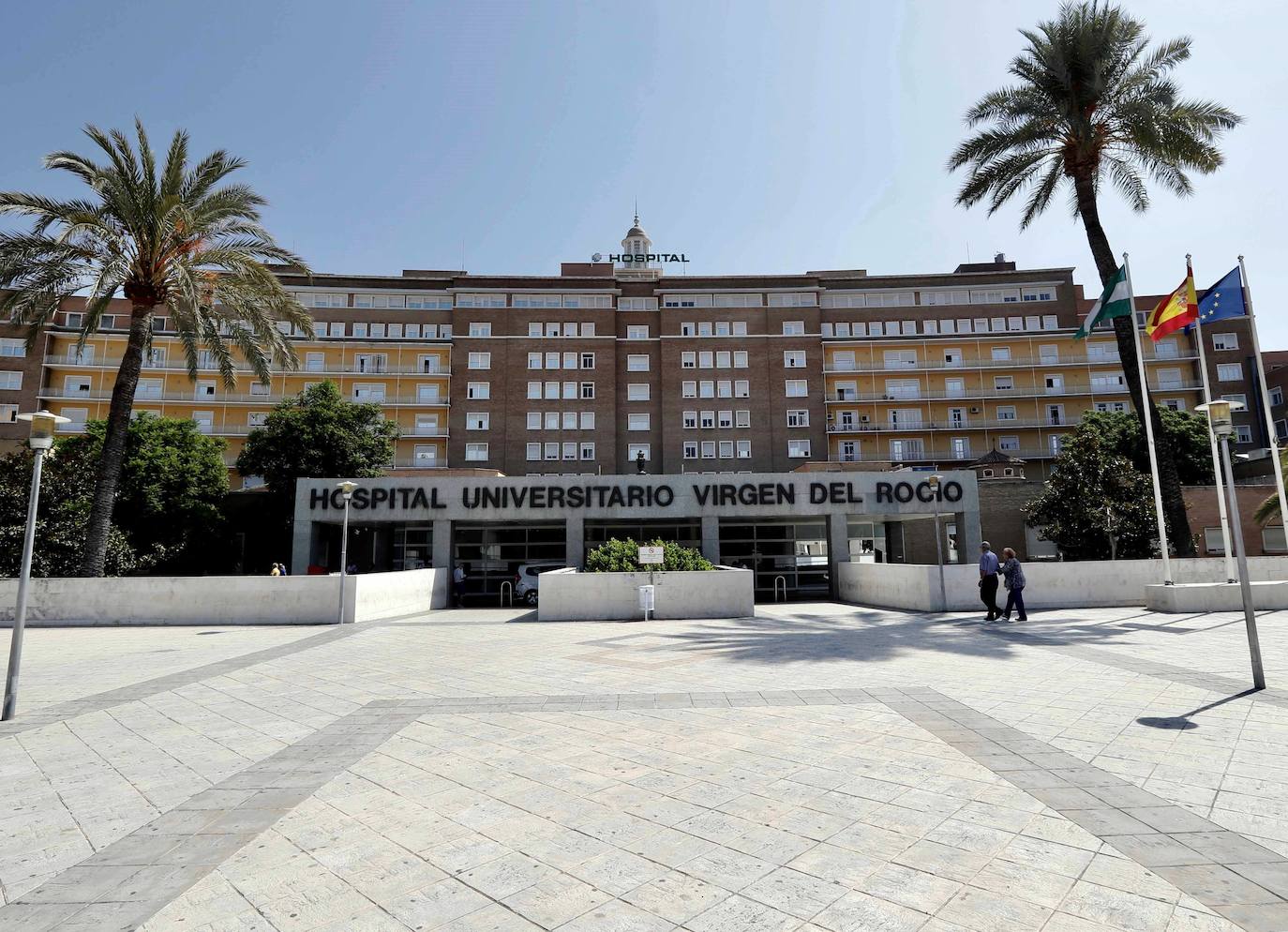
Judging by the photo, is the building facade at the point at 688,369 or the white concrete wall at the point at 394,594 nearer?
the white concrete wall at the point at 394,594

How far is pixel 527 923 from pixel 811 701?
5.23 metres

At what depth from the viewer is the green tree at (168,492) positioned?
30.7m

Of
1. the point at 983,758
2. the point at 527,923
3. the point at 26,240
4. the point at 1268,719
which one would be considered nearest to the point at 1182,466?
the point at 1268,719

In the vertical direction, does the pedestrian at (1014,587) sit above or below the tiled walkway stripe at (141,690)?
above

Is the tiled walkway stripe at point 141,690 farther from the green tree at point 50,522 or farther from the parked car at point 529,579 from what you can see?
the green tree at point 50,522

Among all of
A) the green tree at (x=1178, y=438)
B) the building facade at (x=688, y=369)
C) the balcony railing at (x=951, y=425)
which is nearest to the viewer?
the green tree at (x=1178, y=438)

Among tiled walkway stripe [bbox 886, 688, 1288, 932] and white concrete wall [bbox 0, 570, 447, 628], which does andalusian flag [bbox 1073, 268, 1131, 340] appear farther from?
white concrete wall [bbox 0, 570, 447, 628]

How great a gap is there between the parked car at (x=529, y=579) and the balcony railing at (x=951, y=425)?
3367cm

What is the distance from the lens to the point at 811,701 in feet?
25.5

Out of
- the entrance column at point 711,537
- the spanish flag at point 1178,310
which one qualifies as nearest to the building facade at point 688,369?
the entrance column at point 711,537

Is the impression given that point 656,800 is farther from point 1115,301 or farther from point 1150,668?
point 1115,301

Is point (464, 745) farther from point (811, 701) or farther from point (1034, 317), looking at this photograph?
point (1034, 317)

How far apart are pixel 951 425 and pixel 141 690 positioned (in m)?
55.0

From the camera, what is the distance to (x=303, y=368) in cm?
5259
